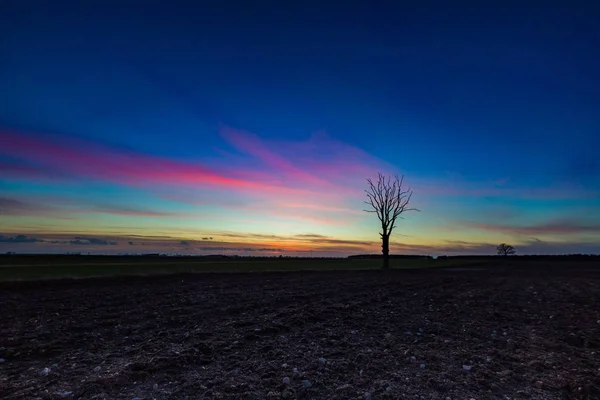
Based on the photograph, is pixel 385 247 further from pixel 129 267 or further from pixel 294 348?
pixel 294 348

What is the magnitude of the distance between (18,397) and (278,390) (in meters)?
4.73

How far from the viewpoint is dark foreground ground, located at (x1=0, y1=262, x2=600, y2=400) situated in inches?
298

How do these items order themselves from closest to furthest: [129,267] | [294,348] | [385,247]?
1. [294,348]
2. [129,267]
3. [385,247]

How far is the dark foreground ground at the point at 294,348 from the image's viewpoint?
24.8 feet

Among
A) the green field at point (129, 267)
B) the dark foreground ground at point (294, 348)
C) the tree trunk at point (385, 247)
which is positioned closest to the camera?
the dark foreground ground at point (294, 348)

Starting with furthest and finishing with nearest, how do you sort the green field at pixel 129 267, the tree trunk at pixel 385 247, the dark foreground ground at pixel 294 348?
the tree trunk at pixel 385 247, the green field at pixel 129 267, the dark foreground ground at pixel 294 348

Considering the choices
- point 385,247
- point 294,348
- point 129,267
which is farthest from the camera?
point 385,247

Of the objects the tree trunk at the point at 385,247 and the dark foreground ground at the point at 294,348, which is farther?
the tree trunk at the point at 385,247

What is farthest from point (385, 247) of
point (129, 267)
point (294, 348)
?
point (294, 348)

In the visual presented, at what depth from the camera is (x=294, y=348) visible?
34.2ft

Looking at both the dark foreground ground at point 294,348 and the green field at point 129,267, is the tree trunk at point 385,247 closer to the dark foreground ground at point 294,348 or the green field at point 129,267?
the green field at point 129,267

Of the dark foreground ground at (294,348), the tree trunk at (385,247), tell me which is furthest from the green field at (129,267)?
the dark foreground ground at (294,348)

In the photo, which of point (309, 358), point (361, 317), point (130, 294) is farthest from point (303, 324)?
point (130, 294)

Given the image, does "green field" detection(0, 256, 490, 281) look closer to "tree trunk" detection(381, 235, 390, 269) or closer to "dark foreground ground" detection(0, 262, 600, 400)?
"tree trunk" detection(381, 235, 390, 269)
